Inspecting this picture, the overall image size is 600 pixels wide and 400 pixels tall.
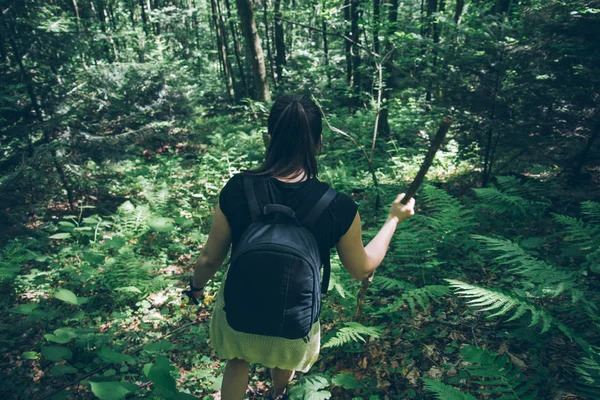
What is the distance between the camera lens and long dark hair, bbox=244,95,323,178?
Answer: 5.85 ft

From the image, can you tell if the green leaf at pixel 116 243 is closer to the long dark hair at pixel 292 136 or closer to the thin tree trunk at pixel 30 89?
the thin tree trunk at pixel 30 89

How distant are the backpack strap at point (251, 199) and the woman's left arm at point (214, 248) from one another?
9.0 inches

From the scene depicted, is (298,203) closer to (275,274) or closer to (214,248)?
(275,274)

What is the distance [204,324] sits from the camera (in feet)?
13.4

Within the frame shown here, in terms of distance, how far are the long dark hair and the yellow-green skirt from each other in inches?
30.4

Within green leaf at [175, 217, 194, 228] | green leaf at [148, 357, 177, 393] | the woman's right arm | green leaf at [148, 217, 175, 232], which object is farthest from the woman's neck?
green leaf at [175, 217, 194, 228]

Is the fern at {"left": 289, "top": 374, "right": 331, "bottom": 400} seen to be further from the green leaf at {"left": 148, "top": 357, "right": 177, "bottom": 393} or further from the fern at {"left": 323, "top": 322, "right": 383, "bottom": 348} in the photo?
the green leaf at {"left": 148, "top": 357, "right": 177, "bottom": 393}

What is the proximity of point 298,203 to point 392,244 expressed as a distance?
3198 mm

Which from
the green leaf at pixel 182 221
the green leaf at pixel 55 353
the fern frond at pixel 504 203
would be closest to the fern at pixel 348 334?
the green leaf at pixel 55 353

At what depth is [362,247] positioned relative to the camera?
1900 mm

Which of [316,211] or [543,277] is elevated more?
[316,211]

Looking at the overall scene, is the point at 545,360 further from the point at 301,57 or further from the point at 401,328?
the point at 301,57

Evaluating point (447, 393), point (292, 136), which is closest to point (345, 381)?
point (447, 393)

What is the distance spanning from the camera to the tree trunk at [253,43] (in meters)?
7.18
